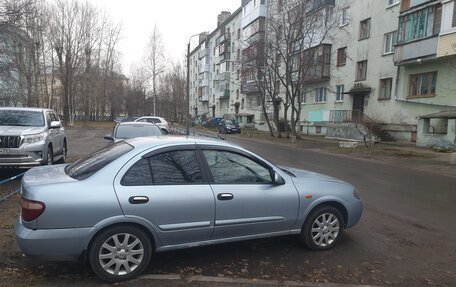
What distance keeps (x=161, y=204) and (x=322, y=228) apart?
2237 millimetres

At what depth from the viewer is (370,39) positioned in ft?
92.3

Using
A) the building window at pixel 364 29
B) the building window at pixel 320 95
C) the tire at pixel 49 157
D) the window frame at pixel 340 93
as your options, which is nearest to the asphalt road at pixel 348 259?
the tire at pixel 49 157

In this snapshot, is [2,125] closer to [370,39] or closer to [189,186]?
[189,186]

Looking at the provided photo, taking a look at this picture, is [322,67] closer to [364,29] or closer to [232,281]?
[364,29]

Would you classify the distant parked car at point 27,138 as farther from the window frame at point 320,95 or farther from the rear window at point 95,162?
the window frame at point 320,95

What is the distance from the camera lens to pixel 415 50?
22641 mm

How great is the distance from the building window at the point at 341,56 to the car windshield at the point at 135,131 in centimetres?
2490

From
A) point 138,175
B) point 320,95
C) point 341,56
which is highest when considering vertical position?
point 341,56

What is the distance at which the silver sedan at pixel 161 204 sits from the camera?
11.6 feet

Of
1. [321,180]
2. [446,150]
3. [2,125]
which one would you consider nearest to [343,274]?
[321,180]

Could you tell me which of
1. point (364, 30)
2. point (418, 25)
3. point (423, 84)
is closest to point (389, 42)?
point (364, 30)

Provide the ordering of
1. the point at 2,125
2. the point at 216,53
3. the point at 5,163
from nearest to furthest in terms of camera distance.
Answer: the point at 5,163 < the point at 2,125 < the point at 216,53

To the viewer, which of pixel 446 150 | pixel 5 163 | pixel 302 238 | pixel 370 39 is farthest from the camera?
pixel 370 39

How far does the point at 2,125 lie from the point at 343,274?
8839 millimetres
